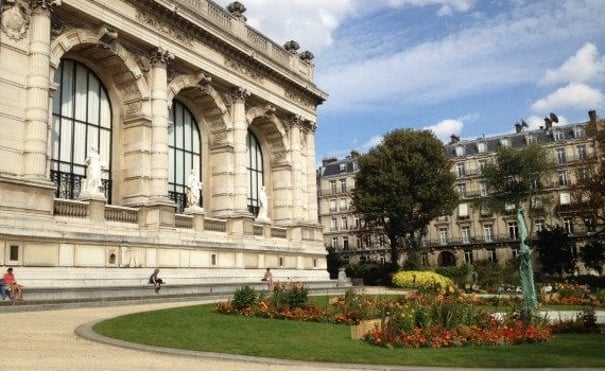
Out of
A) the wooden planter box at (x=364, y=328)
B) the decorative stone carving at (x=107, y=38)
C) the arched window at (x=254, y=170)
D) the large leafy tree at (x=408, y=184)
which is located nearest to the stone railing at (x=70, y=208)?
the decorative stone carving at (x=107, y=38)

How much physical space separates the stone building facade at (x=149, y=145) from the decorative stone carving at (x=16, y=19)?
5 cm

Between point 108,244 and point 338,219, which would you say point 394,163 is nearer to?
point 108,244

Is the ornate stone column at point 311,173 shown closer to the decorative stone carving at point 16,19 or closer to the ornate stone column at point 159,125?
the ornate stone column at point 159,125

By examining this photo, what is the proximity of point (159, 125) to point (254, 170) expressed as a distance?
1278 centimetres

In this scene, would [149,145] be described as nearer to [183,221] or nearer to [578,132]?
[183,221]

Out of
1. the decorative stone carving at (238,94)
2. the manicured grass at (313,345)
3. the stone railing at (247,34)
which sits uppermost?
the stone railing at (247,34)

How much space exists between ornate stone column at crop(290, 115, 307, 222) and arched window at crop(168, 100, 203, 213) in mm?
8269

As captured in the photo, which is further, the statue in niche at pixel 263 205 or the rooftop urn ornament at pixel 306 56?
the rooftop urn ornament at pixel 306 56

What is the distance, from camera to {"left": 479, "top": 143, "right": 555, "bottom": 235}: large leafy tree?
57.9 m

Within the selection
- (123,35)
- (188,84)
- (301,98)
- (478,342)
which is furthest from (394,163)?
(478,342)

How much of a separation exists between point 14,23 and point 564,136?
6687cm

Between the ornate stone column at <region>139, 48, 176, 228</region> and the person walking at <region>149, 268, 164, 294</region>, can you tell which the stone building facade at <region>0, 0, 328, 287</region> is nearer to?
the ornate stone column at <region>139, 48, 176, 228</region>

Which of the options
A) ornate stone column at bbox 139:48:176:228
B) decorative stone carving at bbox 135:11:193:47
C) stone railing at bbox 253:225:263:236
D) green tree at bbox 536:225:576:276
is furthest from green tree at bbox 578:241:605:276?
decorative stone carving at bbox 135:11:193:47

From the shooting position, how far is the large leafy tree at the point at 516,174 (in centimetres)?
5788
